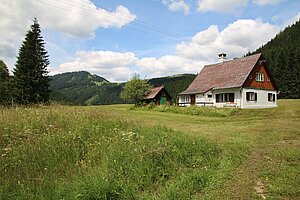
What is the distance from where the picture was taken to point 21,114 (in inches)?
356

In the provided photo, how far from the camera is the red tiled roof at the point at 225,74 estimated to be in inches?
1400

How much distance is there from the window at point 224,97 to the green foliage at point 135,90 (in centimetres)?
1656

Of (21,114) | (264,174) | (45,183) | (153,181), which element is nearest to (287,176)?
(264,174)

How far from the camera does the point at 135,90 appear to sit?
162ft

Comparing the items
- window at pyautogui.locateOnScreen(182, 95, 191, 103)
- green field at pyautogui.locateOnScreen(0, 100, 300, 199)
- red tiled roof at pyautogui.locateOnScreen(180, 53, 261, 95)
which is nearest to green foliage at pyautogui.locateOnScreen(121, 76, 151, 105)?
window at pyautogui.locateOnScreen(182, 95, 191, 103)

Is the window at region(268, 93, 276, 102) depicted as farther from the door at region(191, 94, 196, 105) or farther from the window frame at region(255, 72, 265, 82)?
the door at region(191, 94, 196, 105)

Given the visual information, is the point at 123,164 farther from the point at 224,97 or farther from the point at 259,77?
the point at 259,77

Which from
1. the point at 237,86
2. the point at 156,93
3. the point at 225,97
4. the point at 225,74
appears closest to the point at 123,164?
the point at 237,86

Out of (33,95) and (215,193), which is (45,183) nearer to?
(215,193)

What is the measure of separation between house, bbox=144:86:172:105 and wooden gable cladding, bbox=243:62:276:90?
18880 millimetres

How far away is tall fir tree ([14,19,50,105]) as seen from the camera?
1454 inches

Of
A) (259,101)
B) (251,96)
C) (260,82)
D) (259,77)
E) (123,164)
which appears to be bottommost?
(123,164)

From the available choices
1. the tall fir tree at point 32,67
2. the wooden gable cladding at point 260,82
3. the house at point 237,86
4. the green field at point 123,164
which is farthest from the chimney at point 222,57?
the green field at point 123,164

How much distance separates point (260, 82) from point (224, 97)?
582 centimetres
